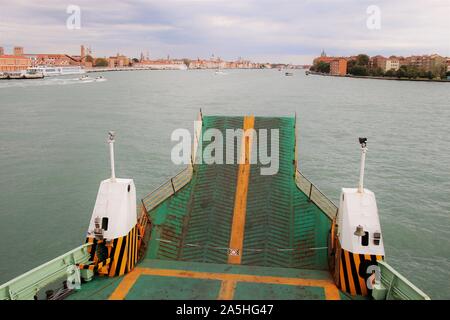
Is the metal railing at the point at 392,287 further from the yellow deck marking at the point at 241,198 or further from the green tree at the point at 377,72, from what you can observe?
the green tree at the point at 377,72

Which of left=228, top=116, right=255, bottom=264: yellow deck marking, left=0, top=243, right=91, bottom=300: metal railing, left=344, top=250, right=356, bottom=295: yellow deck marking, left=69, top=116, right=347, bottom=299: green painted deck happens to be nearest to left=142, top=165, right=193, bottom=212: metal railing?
left=69, top=116, right=347, bottom=299: green painted deck

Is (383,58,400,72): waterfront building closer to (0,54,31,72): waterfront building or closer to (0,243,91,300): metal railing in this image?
(0,54,31,72): waterfront building

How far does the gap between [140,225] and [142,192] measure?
40.5 feet

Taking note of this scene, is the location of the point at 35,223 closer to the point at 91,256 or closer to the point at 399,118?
the point at 91,256

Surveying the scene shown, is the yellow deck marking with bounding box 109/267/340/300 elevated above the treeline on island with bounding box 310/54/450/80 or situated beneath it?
situated beneath

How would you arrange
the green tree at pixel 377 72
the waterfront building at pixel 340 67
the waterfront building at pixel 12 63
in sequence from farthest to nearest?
the waterfront building at pixel 340 67
the green tree at pixel 377 72
the waterfront building at pixel 12 63

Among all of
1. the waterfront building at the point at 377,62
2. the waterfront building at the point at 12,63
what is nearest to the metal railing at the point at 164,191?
the waterfront building at the point at 12,63

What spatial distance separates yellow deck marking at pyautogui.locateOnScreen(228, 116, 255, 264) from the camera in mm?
9953
